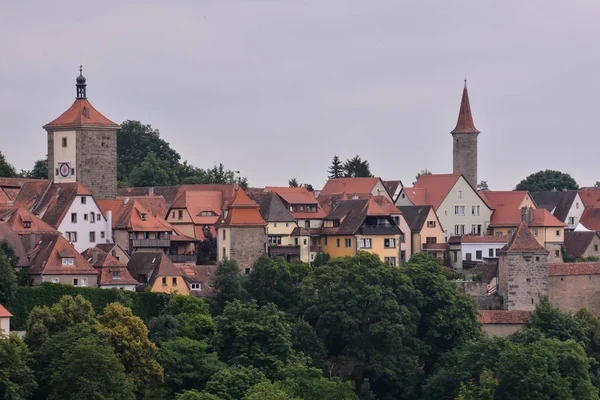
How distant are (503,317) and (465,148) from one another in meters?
26.0

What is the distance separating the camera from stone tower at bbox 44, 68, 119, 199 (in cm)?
9744

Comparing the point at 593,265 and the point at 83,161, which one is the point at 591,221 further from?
the point at 83,161

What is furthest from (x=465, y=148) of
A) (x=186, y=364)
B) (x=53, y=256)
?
(x=186, y=364)

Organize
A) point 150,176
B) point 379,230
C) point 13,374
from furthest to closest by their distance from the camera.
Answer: point 150,176 < point 379,230 < point 13,374

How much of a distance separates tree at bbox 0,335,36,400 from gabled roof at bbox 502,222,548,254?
2838 cm

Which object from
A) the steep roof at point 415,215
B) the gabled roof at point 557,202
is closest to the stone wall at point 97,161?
the steep roof at point 415,215

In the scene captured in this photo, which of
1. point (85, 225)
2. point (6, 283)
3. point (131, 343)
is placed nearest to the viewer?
point (131, 343)

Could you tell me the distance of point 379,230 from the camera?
329 ft

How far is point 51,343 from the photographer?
77875 millimetres

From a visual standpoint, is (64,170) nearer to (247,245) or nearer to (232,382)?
(247,245)

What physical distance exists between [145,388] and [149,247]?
600 inches

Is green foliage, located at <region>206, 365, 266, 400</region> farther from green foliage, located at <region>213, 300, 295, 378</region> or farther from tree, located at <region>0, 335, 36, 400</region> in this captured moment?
tree, located at <region>0, 335, 36, 400</region>

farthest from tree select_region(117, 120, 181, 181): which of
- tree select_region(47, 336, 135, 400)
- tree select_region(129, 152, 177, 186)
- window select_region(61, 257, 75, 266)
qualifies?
tree select_region(47, 336, 135, 400)

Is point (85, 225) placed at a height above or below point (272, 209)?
below
